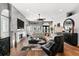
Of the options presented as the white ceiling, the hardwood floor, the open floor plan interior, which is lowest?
the hardwood floor

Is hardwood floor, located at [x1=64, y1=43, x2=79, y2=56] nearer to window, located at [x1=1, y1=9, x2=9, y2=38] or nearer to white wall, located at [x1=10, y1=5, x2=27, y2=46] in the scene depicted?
white wall, located at [x1=10, y1=5, x2=27, y2=46]

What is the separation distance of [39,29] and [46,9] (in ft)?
1.78

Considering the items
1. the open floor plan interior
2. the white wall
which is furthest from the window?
the white wall

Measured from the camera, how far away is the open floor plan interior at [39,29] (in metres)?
3.08

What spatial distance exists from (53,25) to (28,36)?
0.71m

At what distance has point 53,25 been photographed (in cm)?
315

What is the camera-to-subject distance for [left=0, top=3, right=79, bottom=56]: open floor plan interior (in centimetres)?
308

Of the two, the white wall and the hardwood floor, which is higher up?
the white wall

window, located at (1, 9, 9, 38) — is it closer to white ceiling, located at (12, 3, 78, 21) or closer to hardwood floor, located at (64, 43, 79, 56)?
white ceiling, located at (12, 3, 78, 21)

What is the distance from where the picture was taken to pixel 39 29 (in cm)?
315

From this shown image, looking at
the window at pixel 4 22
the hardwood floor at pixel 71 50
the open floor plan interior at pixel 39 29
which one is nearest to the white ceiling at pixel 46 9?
the open floor plan interior at pixel 39 29

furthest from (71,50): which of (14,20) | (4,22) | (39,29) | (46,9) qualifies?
(4,22)

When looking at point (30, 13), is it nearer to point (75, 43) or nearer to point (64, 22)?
point (64, 22)

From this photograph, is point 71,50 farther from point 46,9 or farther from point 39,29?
point 46,9
